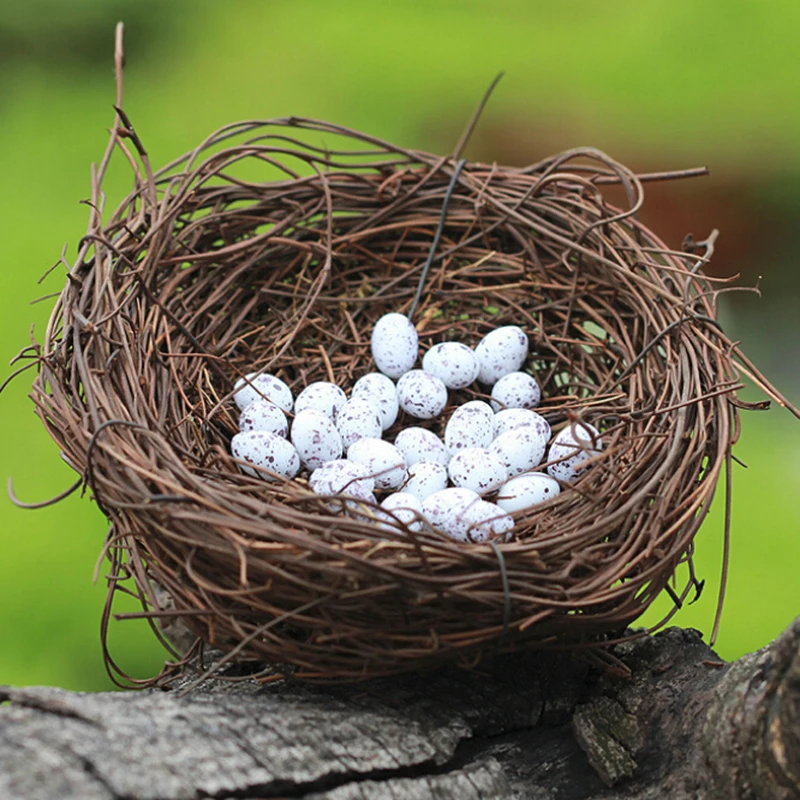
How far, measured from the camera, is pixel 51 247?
2307 mm

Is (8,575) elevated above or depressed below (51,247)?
below

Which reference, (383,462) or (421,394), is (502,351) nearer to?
(421,394)

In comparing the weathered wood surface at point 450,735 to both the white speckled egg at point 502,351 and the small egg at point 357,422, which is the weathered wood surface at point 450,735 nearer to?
the small egg at point 357,422

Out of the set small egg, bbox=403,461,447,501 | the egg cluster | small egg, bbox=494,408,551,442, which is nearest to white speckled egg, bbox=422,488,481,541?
the egg cluster

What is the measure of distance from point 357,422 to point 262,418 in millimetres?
131

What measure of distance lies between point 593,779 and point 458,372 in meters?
0.62

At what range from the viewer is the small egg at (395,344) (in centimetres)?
142

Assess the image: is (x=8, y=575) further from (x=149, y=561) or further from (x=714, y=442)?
(x=714, y=442)

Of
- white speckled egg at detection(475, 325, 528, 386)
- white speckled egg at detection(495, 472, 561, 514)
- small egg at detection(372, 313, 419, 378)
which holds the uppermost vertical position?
small egg at detection(372, 313, 419, 378)

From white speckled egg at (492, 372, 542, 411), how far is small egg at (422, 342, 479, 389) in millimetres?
47

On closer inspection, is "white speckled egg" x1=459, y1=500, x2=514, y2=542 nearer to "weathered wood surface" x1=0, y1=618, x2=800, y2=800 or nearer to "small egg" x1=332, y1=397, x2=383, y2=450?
"weathered wood surface" x1=0, y1=618, x2=800, y2=800

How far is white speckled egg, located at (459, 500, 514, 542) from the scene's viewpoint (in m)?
1.04

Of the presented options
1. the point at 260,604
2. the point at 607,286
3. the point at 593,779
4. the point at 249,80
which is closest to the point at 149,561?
the point at 260,604

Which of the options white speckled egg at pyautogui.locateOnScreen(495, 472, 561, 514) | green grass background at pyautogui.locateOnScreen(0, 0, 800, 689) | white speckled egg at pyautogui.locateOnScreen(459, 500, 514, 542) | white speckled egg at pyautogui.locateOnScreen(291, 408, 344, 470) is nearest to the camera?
white speckled egg at pyautogui.locateOnScreen(459, 500, 514, 542)
